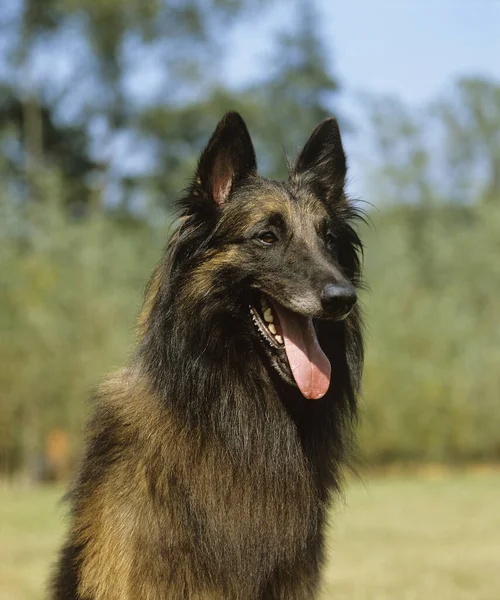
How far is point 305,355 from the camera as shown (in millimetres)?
4703

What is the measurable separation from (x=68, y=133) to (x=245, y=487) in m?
29.0

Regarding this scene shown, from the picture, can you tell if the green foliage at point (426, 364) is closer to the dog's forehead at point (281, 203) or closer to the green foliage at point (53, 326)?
the green foliage at point (53, 326)

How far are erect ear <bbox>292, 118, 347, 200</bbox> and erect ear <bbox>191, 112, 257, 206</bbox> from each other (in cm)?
46

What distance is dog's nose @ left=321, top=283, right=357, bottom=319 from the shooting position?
4453 millimetres

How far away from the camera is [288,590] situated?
464 cm

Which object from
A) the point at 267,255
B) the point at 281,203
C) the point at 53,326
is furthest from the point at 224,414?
the point at 53,326

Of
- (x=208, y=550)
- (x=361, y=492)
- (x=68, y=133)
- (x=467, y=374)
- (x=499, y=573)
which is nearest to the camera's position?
(x=208, y=550)

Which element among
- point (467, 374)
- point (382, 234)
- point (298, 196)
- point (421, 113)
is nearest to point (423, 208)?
point (421, 113)

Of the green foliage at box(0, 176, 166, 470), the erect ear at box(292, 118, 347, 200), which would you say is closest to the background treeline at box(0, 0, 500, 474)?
the green foliage at box(0, 176, 166, 470)

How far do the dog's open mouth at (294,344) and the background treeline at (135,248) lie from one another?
19239 mm

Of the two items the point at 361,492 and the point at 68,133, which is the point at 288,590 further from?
the point at 68,133

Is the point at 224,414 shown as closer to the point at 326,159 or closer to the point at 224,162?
the point at 224,162

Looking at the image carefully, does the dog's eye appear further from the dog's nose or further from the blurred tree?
the blurred tree

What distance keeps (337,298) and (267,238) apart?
583 millimetres
